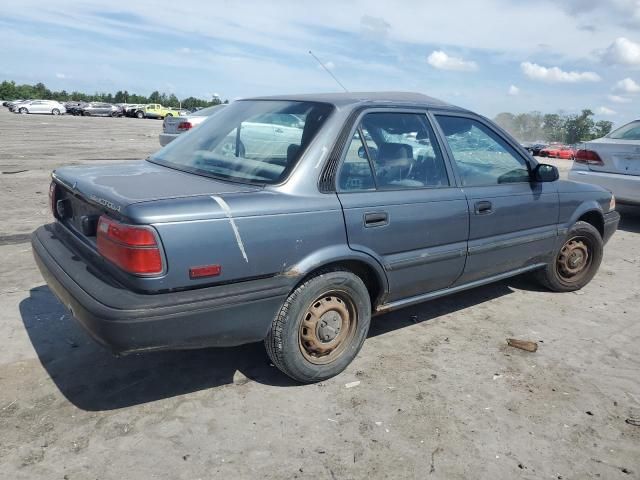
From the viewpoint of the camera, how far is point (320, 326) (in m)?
3.14

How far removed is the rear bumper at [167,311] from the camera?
2.48 meters

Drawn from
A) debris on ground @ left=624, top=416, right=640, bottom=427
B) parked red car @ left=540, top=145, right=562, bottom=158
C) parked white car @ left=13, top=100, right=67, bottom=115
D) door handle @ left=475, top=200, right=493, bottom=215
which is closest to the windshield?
door handle @ left=475, top=200, right=493, bottom=215

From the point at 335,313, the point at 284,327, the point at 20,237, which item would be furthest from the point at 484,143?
the point at 20,237

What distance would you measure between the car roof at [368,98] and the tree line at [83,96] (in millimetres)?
71537

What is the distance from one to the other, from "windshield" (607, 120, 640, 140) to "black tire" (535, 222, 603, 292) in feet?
11.0

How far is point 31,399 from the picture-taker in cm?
292

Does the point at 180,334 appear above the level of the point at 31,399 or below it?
above

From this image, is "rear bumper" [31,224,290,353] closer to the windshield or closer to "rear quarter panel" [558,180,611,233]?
"rear quarter panel" [558,180,611,233]

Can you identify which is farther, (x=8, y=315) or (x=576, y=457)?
(x=8, y=315)

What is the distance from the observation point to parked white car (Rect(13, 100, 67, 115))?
47.9 meters

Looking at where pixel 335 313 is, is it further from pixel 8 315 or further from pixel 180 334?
pixel 8 315

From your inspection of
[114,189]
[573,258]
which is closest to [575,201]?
[573,258]

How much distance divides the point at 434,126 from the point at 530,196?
109 centimetres

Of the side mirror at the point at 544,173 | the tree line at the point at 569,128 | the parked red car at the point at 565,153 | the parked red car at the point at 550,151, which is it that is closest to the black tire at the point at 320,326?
the side mirror at the point at 544,173
